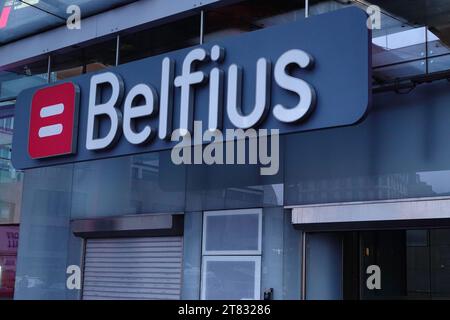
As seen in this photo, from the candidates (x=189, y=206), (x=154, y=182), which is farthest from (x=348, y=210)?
(x=154, y=182)

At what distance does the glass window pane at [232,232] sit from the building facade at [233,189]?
0.02m

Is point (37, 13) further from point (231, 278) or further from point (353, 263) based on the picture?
point (353, 263)

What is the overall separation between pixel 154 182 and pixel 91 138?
1.27 meters

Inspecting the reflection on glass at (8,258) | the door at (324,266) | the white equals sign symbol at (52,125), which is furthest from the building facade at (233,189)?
the white equals sign symbol at (52,125)

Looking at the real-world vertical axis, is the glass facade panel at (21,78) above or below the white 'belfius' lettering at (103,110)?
above

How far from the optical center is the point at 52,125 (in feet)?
30.2

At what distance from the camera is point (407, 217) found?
684 cm

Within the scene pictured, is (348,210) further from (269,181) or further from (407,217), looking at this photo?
(269,181)

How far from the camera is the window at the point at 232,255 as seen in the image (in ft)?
26.6

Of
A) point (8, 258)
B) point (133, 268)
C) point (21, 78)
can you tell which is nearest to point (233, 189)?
point (133, 268)

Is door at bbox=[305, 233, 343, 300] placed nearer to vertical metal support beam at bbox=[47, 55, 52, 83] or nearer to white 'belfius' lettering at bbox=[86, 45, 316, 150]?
white 'belfius' lettering at bbox=[86, 45, 316, 150]

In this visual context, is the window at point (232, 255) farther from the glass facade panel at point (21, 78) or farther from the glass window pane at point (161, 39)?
the glass facade panel at point (21, 78)
